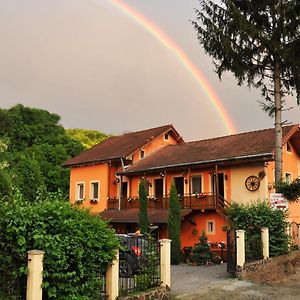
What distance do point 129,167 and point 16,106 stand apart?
998 inches

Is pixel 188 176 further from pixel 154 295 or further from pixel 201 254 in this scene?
pixel 154 295

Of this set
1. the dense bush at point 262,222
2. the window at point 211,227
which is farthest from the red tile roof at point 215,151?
the dense bush at point 262,222

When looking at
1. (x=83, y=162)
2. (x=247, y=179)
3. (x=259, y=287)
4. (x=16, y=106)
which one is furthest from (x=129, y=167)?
(x=16, y=106)

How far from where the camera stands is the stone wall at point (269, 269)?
14098 mm

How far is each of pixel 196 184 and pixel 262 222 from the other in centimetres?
1023

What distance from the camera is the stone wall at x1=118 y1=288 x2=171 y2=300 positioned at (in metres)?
9.28

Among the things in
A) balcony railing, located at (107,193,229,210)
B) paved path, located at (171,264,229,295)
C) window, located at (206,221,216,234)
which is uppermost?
balcony railing, located at (107,193,229,210)

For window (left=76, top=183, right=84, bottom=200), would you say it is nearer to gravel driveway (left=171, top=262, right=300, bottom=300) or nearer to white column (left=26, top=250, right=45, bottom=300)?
gravel driveway (left=171, top=262, right=300, bottom=300)

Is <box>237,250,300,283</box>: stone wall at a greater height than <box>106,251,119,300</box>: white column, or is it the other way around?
<box>106,251,119,300</box>: white column

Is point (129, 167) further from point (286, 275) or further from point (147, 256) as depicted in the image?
point (147, 256)

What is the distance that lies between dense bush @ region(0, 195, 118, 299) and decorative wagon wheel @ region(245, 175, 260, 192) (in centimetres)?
1589

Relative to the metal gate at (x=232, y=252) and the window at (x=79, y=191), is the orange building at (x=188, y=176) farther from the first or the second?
the metal gate at (x=232, y=252)

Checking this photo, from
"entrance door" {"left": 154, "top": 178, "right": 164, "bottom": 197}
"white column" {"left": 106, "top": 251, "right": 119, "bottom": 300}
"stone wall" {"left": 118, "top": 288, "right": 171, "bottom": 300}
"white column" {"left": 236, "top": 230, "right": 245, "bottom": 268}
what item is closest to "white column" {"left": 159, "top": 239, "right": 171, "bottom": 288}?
"stone wall" {"left": 118, "top": 288, "right": 171, "bottom": 300}

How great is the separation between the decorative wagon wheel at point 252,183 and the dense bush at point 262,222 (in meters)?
6.40
